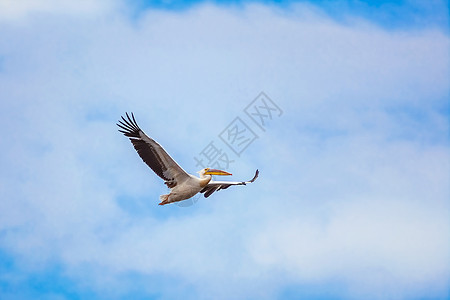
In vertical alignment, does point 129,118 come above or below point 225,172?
above

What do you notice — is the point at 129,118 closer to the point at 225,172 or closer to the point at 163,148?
the point at 163,148

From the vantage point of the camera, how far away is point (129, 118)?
33531 millimetres

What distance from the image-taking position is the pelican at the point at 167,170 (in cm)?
3362

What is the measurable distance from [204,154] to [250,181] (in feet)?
6.64

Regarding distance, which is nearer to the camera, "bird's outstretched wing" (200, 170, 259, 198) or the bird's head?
the bird's head

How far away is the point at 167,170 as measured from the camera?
3419cm

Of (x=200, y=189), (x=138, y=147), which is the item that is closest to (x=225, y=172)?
(x=200, y=189)

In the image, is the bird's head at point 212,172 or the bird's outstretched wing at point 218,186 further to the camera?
the bird's outstretched wing at point 218,186

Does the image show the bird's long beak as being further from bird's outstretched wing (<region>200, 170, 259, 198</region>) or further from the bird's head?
bird's outstretched wing (<region>200, 170, 259, 198</region>)

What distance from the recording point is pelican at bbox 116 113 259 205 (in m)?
33.6

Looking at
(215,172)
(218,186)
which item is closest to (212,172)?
(215,172)

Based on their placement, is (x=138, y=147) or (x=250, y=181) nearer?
(x=138, y=147)

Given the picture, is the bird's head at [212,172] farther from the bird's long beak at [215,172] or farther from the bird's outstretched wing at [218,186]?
the bird's outstretched wing at [218,186]

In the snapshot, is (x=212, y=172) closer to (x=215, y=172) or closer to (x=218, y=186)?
(x=215, y=172)
